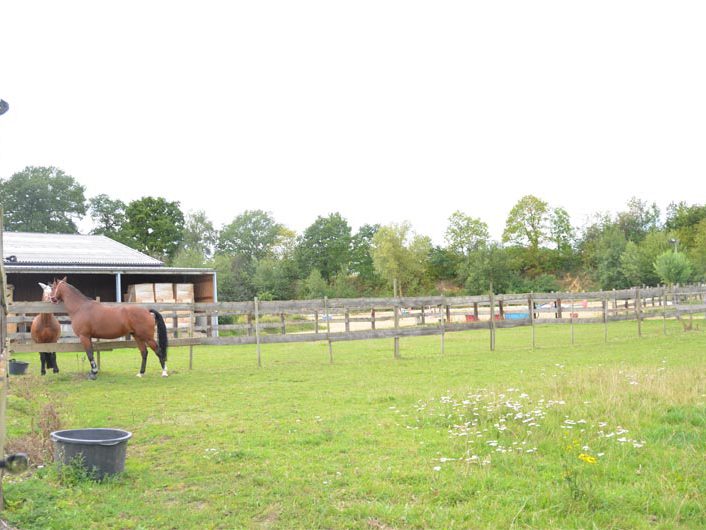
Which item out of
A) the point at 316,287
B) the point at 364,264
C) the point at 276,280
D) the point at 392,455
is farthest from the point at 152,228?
the point at 392,455

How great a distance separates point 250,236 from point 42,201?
23745 mm

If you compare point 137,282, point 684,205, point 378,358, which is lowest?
point 378,358

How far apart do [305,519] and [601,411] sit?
3.82 meters

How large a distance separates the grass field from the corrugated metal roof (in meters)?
18.1

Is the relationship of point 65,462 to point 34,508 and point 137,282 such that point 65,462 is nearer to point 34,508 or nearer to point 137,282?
point 34,508

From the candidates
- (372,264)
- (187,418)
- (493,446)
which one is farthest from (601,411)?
(372,264)

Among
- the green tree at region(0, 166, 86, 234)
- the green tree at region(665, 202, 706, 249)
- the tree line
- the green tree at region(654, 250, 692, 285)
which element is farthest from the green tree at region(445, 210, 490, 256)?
the green tree at region(0, 166, 86, 234)

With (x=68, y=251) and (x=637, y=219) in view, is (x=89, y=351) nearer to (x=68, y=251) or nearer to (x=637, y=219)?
(x=68, y=251)

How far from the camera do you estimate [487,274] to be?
184ft

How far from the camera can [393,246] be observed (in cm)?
5916

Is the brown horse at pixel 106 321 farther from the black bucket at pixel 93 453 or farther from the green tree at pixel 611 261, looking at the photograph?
the green tree at pixel 611 261

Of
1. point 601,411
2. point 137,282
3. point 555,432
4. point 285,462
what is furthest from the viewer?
point 137,282

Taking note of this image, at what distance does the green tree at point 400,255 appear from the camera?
58.7m

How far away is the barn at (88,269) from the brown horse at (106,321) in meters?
11.4
